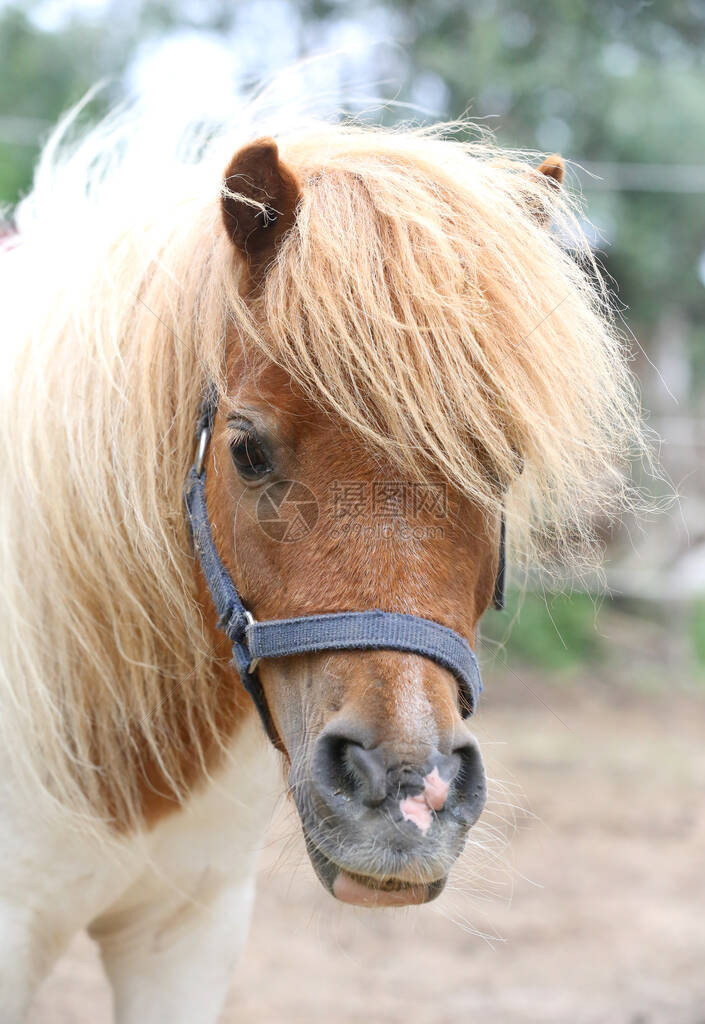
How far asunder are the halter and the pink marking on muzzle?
0.16 metres

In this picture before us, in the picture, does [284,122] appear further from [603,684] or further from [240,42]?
[603,684]

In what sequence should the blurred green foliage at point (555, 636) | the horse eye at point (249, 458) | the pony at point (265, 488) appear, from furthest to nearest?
the blurred green foliage at point (555, 636) < the horse eye at point (249, 458) < the pony at point (265, 488)

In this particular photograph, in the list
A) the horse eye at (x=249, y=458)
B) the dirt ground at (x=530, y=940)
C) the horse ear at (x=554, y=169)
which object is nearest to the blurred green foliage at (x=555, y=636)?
the dirt ground at (x=530, y=940)

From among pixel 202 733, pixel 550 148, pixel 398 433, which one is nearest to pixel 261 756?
pixel 202 733

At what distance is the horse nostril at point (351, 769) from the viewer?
1222mm

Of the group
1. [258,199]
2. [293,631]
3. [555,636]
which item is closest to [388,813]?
[293,631]

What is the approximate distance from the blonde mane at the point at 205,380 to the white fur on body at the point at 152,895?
0.31 feet

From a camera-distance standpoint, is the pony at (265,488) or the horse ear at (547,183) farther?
the horse ear at (547,183)

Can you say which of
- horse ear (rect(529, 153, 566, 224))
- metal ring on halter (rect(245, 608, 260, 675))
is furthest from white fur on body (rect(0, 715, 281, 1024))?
horse ear (rect(529, 153, 566, 224))

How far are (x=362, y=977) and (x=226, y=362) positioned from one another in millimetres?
2624

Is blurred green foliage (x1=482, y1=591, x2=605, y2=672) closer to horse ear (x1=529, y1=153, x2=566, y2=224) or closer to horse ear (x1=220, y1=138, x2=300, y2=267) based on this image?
horse ear (x1=529, y1=153, x2=566, y2=224)

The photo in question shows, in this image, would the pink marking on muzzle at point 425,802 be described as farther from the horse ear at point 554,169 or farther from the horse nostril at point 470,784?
the horse ear at point 554,169

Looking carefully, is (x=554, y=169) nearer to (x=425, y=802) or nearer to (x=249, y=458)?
(x=249, y=458)

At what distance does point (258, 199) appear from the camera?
58.3 inches
